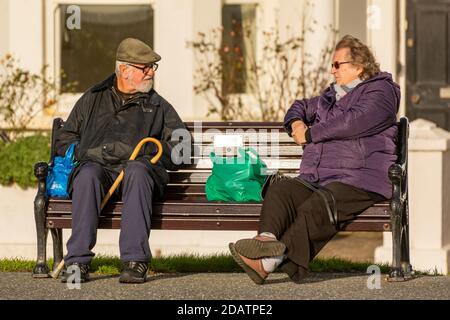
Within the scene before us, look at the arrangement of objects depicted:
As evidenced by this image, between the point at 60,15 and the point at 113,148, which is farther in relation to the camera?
the point at 60,15

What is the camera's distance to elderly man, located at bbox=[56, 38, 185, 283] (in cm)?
779

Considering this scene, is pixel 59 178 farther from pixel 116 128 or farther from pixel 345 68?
Answer: pixel 345 68

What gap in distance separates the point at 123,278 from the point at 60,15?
5301 mm

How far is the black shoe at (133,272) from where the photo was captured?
7773mm

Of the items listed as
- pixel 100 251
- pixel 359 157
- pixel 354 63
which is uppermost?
pixel 354 63

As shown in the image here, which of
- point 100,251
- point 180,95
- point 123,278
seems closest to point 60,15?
point 180,95

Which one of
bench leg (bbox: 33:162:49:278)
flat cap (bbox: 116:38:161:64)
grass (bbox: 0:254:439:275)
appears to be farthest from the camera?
grass (bbox: 0:254:439:275)

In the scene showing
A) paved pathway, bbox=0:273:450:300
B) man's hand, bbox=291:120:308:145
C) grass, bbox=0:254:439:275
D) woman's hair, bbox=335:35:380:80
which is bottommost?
grass, bbox=0:254:439:275

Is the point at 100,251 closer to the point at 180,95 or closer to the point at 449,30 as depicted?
the point at 180,95

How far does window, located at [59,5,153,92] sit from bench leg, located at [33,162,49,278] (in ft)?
14.9

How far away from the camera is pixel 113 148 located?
8.14 m

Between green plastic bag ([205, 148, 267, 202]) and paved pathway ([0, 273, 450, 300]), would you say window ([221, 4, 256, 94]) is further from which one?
paved pathway ([0, 273, 450, 300])

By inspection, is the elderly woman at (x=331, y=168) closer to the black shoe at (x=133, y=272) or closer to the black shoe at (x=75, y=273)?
the black shoe at (x=133, y=272)

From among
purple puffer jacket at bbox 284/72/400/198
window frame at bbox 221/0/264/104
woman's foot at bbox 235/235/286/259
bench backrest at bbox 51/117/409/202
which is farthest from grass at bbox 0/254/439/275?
window frame at bbox 221/0/264/104
